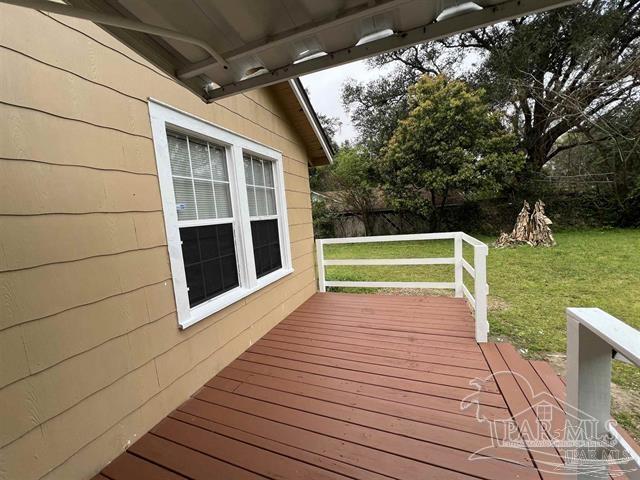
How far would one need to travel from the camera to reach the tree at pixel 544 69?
879 cm

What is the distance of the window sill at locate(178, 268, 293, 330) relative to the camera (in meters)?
2.35

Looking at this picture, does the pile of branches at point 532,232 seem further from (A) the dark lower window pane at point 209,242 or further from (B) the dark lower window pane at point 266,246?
(A) the dark lower window pane at point 209,242

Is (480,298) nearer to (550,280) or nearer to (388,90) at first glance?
(550,280)

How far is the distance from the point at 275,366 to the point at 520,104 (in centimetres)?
1284

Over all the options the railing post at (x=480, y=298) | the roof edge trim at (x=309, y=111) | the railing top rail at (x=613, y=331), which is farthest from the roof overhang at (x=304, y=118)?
the railing top rail at (x=613, y=331)

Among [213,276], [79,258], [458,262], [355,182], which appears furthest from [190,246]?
[355,182]

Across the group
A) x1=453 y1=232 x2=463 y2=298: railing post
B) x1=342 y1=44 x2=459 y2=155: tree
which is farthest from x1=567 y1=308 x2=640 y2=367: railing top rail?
x1=342 y1=44 x2=459 y2=155: tree

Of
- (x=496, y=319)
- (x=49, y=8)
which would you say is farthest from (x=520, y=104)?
(x=49, y=8)

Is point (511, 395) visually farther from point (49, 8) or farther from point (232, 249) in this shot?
point (49, 8)

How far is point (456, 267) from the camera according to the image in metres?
4.26

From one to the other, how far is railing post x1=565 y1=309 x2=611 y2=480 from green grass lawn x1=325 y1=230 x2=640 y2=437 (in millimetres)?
1612

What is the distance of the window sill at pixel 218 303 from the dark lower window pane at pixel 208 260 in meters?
0.06

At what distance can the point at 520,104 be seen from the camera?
424 inches

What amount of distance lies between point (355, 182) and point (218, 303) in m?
9.89
